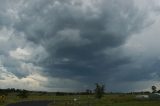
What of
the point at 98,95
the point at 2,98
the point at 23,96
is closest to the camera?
the point at 2,98

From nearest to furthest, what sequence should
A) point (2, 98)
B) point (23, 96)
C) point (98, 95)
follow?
point (2, 98) < point (98, 95) < point (23, 96)

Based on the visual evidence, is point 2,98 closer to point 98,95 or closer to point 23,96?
point 98,95

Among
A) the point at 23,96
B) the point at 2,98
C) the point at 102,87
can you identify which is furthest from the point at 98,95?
the point at 23,96

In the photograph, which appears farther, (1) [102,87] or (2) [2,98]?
(1) [102,87]

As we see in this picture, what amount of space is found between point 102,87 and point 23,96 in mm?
47989

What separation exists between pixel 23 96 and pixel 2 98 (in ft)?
176

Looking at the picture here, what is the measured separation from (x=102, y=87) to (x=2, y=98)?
132ft

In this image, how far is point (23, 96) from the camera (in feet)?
549

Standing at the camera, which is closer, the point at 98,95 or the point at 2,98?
the point at 2,98

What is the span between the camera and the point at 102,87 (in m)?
136

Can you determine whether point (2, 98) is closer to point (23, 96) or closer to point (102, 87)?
point (102, 87)

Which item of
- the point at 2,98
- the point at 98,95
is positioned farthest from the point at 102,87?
the point at 2,98

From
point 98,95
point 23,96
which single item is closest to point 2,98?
point 98,95

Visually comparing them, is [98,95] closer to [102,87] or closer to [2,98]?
[102,87]
